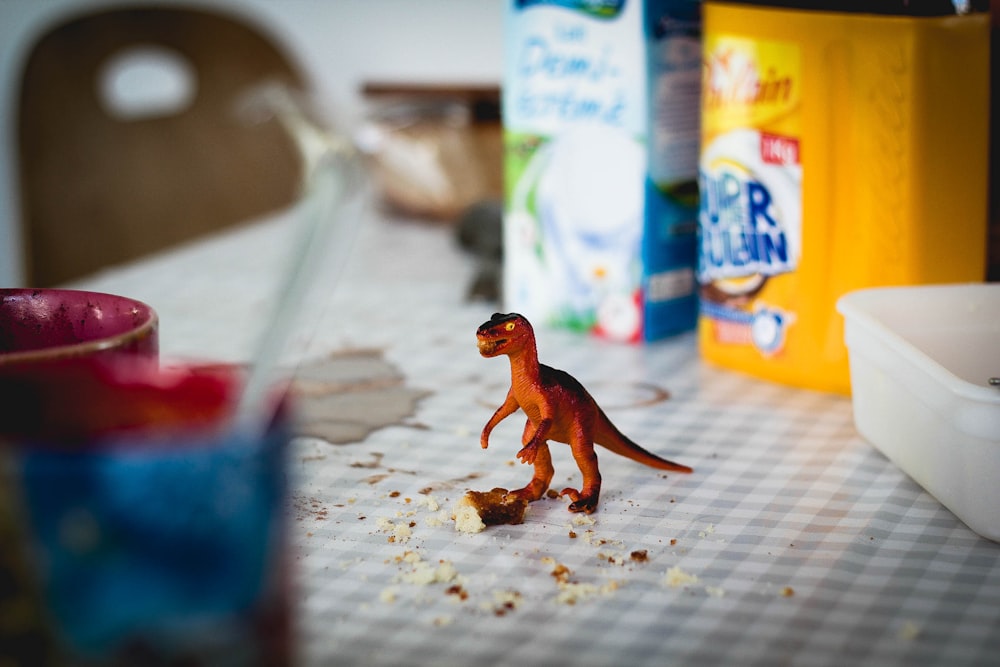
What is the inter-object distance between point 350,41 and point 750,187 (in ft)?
2.86

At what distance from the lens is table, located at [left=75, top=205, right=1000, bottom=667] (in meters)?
0.40

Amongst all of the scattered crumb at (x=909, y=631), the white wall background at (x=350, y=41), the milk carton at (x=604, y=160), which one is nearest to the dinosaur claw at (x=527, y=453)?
the scattered crumb at (x=909, y=631)

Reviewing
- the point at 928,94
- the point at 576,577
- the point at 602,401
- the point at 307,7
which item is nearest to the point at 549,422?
Result: the point at 576,577

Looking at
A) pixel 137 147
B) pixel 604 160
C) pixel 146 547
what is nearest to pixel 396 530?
pixel 146 547

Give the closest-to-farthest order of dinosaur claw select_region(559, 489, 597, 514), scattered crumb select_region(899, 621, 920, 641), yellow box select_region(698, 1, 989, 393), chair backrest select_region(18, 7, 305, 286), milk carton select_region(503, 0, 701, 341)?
scattered crumb select_region(899, 621, 920, 641), dinosaur claw select_region(559, 489, 597, 514), yellow box select_region(698, 1, 989, 393), milk carton select_region(503, 0, 701, 341), chair backrest select_region(18, 7, 305, 286)

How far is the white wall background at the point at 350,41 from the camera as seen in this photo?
1362 millimetres

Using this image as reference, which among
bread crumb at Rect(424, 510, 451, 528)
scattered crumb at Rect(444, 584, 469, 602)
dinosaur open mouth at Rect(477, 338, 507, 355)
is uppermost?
dinosaur open mouth at Rect(477, 338, 507, 355)

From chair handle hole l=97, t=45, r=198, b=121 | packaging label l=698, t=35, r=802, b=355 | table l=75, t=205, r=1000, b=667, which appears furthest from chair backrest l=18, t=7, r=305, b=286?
packaging label l=698, t=35, r=802, b=355

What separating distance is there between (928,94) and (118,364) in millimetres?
451

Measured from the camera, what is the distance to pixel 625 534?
1.59ft

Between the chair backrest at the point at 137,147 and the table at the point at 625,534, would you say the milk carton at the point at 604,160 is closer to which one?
the table at the point at 625,534

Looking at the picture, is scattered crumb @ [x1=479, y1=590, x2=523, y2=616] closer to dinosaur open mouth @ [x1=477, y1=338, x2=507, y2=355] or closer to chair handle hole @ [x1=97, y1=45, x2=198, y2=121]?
dinosaur open mouth @ [x1=477, y1=338, x2=507, y2=355]

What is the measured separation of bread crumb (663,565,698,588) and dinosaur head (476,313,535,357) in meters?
0.11

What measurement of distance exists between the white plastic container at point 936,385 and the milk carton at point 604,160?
190 mm
